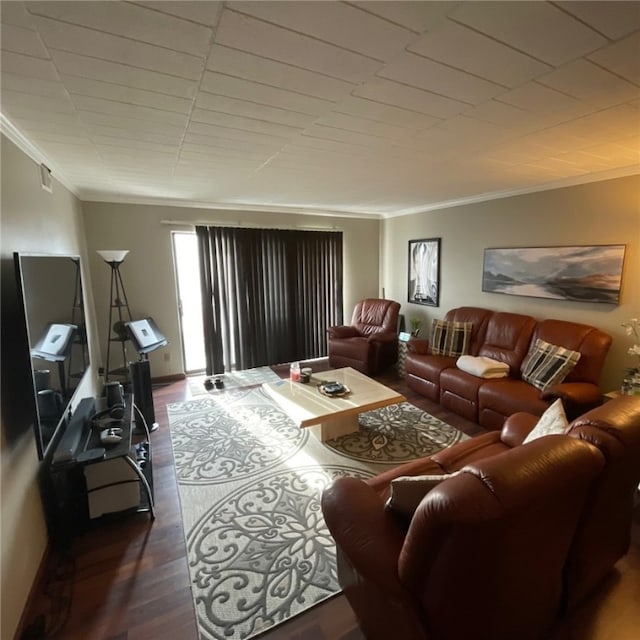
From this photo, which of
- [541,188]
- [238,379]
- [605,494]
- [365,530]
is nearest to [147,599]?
[365,530]

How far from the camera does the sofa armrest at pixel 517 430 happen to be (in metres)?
2.11

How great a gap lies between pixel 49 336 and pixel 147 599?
148 cm

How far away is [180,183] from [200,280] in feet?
4.83

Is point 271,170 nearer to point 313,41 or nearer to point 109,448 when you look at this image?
point 313,41

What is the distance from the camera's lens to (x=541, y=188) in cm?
363

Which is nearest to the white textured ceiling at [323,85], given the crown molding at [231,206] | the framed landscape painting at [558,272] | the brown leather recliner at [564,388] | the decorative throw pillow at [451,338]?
the framed landscape painting at [558,272]

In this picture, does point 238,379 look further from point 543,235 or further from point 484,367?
point 543,235

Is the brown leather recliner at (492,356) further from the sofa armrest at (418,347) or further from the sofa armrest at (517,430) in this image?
the sofa armrest at (517,430)

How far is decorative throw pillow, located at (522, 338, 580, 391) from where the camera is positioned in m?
3.05

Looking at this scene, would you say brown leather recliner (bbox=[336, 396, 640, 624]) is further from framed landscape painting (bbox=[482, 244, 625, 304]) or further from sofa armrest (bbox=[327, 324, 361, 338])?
sofa armrest (bbox=[327, 324, 361, 338])

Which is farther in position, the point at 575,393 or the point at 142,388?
the point at 142,388

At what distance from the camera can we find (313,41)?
3.87 feet

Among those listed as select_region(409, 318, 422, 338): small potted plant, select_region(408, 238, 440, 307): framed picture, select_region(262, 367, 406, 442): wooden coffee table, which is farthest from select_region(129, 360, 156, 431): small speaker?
select_region(408, 238, 440, 307): framed picture

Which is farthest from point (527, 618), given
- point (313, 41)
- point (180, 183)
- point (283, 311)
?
point (283, 311)
